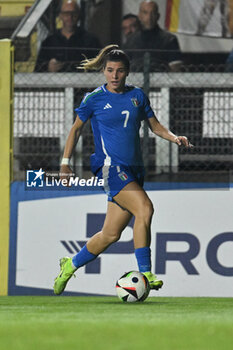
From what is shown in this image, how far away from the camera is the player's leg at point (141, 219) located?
804 cm

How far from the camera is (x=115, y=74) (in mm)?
8320

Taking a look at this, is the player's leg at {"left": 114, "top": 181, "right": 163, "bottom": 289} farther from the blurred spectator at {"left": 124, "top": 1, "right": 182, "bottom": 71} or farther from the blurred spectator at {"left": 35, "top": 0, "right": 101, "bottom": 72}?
the blurred spectator at {"left": 124, "top": 1, "right": 182, "bottom": 71}

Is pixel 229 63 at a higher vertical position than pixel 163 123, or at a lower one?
higher

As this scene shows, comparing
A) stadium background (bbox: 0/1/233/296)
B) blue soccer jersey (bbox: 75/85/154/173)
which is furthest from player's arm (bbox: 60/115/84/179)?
stadium background (bbox: 0/1/233/296)

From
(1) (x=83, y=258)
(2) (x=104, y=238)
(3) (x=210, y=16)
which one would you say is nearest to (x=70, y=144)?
(2) (x=104, y=238)

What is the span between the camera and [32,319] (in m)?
6.06

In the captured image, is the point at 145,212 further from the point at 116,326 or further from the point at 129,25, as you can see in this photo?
the point at 129,25

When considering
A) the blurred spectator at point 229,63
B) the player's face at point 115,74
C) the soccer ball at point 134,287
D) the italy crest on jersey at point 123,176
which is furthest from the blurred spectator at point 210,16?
the soccer ball at point 134,287

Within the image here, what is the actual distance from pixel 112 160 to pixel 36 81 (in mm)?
2325

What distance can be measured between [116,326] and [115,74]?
3.31 m

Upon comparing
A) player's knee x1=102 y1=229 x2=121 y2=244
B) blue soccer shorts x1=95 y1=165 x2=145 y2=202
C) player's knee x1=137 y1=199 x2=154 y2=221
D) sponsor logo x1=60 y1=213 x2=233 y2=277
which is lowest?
sponsor logo x1=60 y1=213 x2=233 y2=277

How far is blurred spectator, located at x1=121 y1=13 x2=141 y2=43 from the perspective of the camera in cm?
1176

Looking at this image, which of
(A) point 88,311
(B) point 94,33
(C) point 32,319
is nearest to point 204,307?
(A) point 88,311

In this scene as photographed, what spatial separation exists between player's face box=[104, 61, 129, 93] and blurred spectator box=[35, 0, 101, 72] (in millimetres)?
2380
